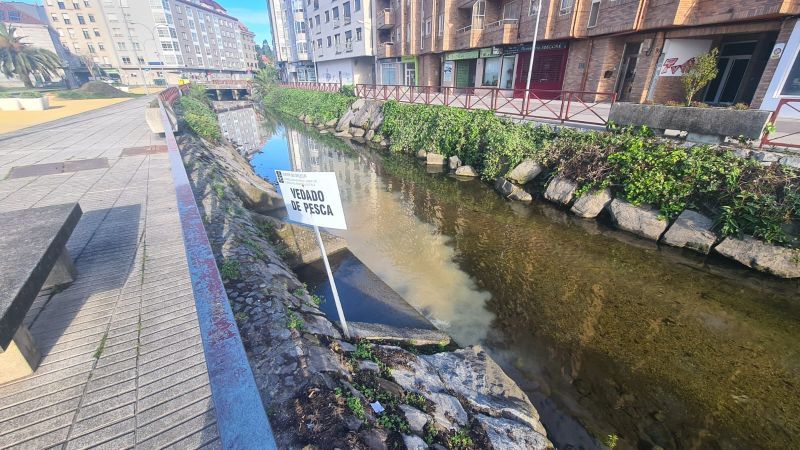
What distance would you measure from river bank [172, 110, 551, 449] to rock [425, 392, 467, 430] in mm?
12

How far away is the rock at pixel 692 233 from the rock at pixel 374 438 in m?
7.91

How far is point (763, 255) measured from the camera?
6.27 meters

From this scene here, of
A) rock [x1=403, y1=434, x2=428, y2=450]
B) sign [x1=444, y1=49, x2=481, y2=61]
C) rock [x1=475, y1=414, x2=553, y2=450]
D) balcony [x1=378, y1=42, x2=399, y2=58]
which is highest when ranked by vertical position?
balcony [x1=378, y1=42, x2=399, y2=58]

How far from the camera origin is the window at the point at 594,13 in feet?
49.3

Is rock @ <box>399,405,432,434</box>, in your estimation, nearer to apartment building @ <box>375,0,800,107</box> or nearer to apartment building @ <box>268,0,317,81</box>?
apartment building @ <box>375,0,800,107</box>

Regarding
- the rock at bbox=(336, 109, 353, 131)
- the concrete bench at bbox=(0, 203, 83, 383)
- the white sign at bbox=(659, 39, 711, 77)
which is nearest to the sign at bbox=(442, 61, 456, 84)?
the rock at bbox=(336, 109, 353, 131)

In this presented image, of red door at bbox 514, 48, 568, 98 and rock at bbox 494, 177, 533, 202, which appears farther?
red door at bbox 514, 48, 568, 98

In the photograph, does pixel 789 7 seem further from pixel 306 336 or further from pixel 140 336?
pixel 140 336

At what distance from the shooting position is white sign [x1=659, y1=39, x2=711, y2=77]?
13010 mm

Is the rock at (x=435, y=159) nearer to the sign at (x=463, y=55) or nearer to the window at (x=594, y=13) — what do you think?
the window at (x=594, y=13)

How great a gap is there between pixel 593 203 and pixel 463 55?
19035 mm

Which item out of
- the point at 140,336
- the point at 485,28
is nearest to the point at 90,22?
the point at 485,28

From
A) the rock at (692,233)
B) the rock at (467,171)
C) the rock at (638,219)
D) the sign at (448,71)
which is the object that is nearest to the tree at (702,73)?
the rock at (638,219)

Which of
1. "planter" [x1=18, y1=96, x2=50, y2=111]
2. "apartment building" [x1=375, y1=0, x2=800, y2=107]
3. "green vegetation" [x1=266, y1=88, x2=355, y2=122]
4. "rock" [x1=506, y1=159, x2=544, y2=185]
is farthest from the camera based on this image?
"green vegetation" [x1=266, y1=88, x2=355, y2=122]
